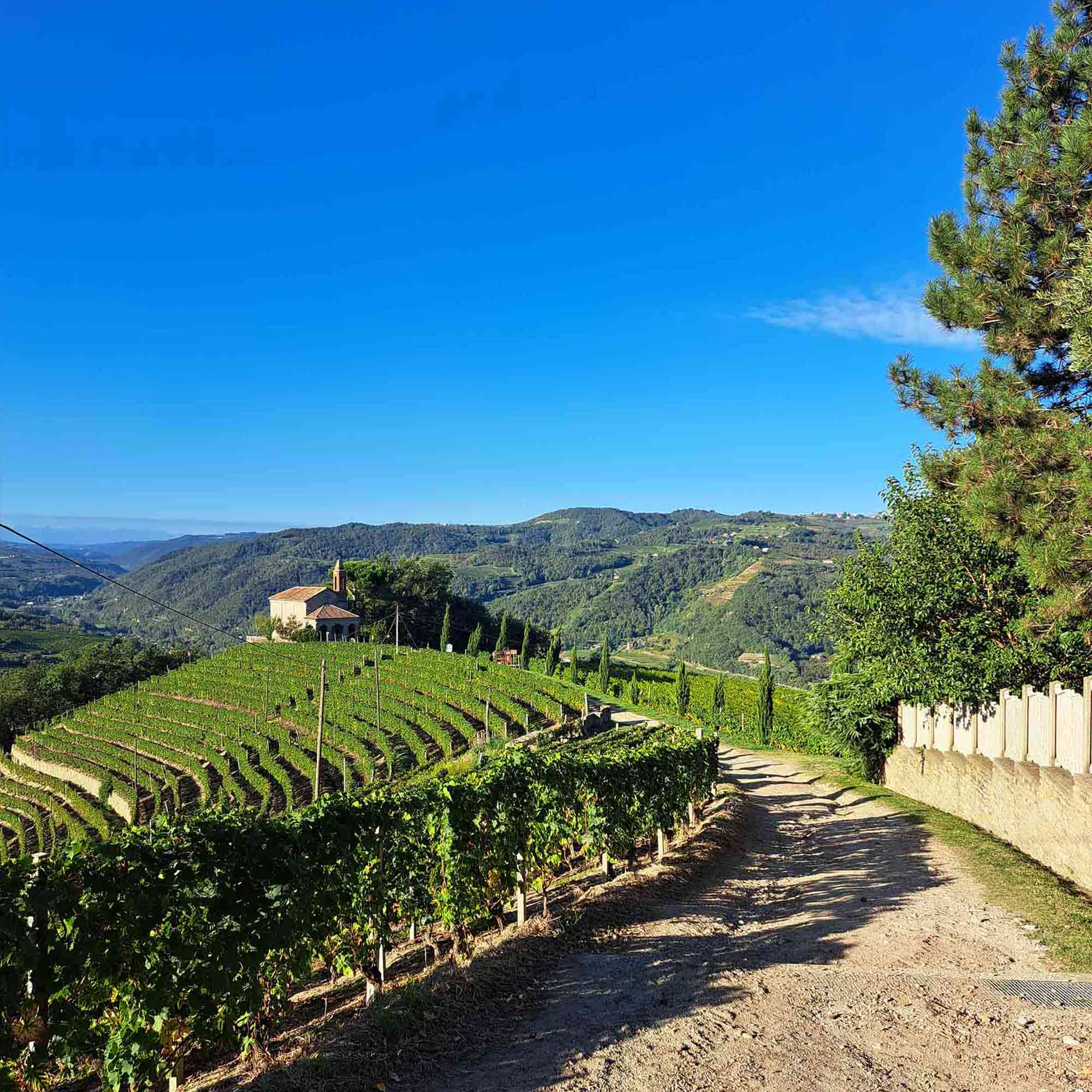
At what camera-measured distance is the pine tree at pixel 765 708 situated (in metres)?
32.7

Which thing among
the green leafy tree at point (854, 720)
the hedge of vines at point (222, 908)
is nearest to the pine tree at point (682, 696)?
the green leafy tree at point (854, 720)

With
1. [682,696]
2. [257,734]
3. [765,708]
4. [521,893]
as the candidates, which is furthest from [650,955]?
[257,734]

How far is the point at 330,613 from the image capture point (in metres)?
69.3

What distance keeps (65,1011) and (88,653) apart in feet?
258

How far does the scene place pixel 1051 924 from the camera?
24.2ft

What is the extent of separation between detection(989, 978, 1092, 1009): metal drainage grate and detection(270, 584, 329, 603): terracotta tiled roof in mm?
70113

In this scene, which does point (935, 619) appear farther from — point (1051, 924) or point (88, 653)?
point (88, 653)

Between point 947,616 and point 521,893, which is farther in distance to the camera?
point 947,616

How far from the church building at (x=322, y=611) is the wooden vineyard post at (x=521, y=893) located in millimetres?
61931

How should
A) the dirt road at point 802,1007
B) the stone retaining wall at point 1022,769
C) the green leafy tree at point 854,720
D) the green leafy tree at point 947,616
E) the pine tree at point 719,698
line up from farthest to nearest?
the pine tree at point 719,698, the green leafy tree at point 854,720, the green leafy tree at point 947,616, the stone retaining wall at point 1022,769, the dirt road at point 802,1007

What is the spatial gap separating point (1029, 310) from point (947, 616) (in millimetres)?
5664

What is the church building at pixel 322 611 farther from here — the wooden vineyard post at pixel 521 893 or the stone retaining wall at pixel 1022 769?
the wooden vineyard post at pixel 521 893

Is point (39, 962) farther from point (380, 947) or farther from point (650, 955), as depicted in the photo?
point (650, 955)

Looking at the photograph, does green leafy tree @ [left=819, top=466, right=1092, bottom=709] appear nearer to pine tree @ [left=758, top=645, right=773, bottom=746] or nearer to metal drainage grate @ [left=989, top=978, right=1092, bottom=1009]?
metal drainage grate @ [left=989, top=978, right=1092, bottom=1009]
